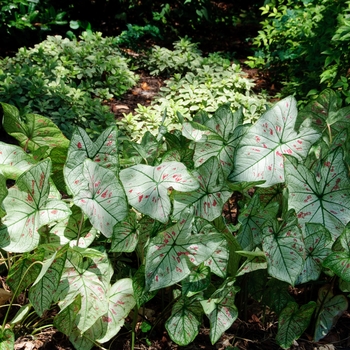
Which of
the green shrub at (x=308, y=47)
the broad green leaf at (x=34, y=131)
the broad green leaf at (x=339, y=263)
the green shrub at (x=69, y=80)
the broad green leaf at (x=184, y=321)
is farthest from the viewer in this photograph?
the green shrub at (x=69, y=80)

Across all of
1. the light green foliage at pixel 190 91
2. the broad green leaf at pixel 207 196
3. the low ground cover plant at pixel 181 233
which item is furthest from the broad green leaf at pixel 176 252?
the light green foliage at pixel 190 91

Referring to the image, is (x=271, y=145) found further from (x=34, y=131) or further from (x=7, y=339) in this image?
(x=7, y=339)

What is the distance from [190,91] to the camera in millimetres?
4242

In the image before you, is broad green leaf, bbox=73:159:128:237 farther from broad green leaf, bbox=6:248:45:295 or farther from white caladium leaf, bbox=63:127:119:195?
broad green leaf, bbox=6:248:45:295

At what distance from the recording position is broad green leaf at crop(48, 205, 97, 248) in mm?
2098

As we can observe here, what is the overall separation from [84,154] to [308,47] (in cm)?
257

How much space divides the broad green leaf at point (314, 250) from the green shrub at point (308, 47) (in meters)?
1.92

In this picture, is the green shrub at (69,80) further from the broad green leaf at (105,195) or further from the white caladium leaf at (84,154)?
the broad green leaf at (105,195)

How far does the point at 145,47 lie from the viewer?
213 inches

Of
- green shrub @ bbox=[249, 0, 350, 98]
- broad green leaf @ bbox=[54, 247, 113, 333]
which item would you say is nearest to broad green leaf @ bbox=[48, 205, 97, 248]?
broad green leaf @ bbox=[54, 247, 113, 333]

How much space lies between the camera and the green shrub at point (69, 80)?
3.93 m

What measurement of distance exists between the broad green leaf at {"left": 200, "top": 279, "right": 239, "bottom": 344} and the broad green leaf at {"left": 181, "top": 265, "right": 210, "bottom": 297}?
5 cm

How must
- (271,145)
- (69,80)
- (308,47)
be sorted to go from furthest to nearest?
(69,80) < (308,47) < (271,145)

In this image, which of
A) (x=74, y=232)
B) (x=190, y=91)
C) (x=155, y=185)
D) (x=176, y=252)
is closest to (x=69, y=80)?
(x=190, y=91)
